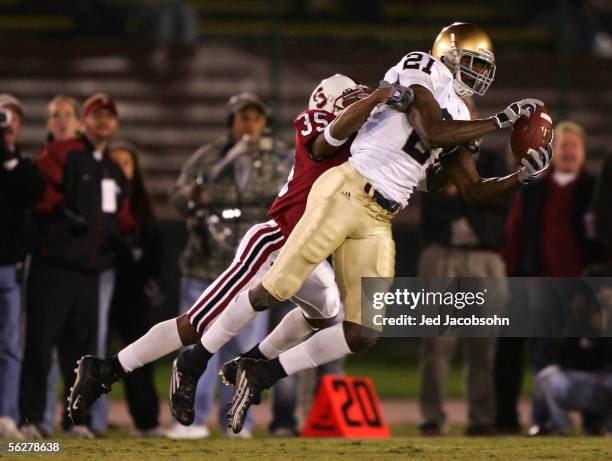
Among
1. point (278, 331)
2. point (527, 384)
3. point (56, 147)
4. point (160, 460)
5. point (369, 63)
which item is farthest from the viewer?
point (369, 63)

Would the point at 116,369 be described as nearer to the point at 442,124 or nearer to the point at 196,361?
the point at 196,361

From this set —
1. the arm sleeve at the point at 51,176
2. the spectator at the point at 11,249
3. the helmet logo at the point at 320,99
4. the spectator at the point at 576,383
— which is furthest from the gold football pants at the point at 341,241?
the spectator at the point at 576,383

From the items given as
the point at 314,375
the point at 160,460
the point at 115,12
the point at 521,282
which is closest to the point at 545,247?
the point at 521,282

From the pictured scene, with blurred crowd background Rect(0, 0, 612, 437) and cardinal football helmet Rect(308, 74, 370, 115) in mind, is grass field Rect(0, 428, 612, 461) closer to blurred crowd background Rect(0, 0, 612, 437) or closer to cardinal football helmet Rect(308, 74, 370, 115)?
blurred crowd background Rect(0, 0, 612, 437)

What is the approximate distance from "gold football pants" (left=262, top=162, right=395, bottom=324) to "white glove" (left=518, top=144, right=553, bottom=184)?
0.61 m

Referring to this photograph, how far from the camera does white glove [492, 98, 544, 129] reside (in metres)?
5.93

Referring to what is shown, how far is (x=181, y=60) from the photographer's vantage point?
1416 centimetres

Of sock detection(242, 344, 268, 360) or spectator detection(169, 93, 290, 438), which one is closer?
sock detection(242, 344, 268, 360)

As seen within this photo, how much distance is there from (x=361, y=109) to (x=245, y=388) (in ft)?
4.30

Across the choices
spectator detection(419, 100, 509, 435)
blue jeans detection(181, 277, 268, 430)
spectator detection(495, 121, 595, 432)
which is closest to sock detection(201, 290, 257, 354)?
blue jeans detection(181, 277, 268, 430)

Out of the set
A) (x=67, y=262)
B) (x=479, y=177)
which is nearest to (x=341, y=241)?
(x=479, y=177)

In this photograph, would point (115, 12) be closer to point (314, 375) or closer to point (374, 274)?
point (314, 375)

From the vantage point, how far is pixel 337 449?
6465 millimetres

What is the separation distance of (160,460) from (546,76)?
930cm
